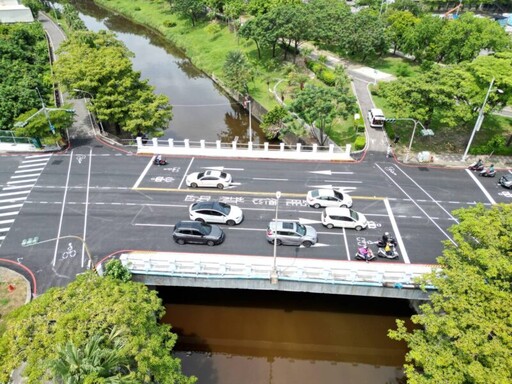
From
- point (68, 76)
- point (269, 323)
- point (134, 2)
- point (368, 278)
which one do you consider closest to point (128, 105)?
point (68, 76)

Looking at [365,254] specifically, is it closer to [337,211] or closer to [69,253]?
[337,211]

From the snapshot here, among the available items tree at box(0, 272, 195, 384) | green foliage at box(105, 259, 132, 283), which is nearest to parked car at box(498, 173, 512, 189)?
tree at box(0, 272, 195, 384)

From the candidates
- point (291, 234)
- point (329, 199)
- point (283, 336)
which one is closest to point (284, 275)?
point (291, 234)

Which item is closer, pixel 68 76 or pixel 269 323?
pixel 269 323

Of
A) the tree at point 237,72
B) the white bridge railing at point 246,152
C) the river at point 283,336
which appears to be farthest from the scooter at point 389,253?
the tree at point 237,72

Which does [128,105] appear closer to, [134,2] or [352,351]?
[352,351]

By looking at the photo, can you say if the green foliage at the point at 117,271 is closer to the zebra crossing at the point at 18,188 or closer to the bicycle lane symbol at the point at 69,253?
the bicycle lane symbol at the point at 69,253

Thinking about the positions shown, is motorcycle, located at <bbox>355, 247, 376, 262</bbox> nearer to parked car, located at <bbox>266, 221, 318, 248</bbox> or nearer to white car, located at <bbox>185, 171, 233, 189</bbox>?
parked car, located at <bbox>266, 221, 318, 248</bbox>
